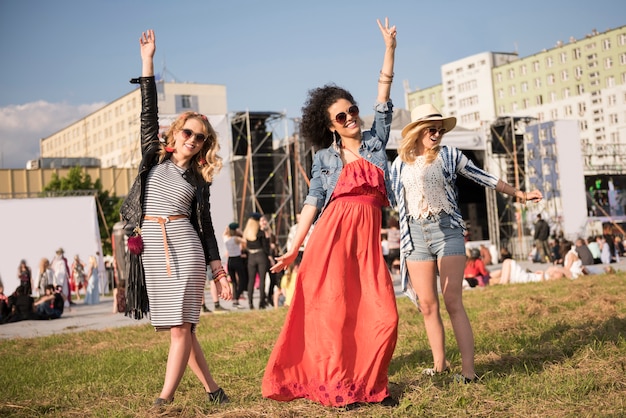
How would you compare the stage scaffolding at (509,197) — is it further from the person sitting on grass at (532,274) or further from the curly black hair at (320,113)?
the curly black hair at (320,113)

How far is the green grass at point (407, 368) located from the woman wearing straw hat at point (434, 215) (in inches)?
17.4

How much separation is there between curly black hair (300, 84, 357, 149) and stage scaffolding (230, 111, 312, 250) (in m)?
19.6

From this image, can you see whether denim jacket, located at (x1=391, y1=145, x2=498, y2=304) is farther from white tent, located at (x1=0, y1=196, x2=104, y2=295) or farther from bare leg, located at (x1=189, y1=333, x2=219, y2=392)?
white tent, located at (x1=0, y1=196, x2=104, y2=295)

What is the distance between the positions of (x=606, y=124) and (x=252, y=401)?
72779 mm

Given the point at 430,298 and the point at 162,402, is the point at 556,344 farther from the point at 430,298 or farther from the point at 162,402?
the point at 162,402

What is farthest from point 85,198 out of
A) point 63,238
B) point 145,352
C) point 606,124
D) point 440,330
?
point 606,124

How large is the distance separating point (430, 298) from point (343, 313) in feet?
3.53

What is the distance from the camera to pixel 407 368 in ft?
18.4

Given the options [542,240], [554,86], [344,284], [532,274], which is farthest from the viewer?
[554,86]

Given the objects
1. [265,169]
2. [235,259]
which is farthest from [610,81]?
[235,259]

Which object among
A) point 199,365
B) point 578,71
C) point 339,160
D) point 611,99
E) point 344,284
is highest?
point 578,71

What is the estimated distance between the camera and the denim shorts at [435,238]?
5.07 metres

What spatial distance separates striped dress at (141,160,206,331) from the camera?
14.4 ft

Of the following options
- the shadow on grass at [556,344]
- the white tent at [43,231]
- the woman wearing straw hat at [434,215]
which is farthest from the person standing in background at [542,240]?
the woman wearing straw hat at [434,215]
